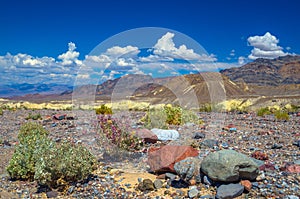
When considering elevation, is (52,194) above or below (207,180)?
below

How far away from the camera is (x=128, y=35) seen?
9.95 m

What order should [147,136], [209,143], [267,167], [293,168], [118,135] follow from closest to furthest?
[293,168], [267,167], [118,135], [209,143], [147,136]

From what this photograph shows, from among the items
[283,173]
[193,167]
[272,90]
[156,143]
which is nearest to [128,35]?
[156,143]

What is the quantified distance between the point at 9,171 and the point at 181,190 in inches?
160

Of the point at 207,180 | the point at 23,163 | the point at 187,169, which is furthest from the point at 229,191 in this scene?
the point at 23,163

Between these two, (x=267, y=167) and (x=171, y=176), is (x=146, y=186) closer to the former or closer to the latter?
(x=171, y=176)

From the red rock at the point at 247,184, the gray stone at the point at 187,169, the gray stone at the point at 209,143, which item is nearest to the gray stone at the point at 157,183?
the gray stone at the point at 187,169

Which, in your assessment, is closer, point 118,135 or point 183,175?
point 183,175

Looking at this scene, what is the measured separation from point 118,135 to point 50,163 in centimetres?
Answer: 248

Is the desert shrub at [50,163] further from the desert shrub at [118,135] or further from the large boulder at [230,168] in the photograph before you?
the large boulder at [230,168]

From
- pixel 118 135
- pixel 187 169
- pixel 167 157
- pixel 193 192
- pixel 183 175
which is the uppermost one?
pixel 118 135

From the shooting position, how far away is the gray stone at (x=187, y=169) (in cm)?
587

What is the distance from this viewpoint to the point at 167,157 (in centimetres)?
662

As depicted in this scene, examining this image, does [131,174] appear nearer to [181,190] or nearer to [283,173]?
[181,190]
